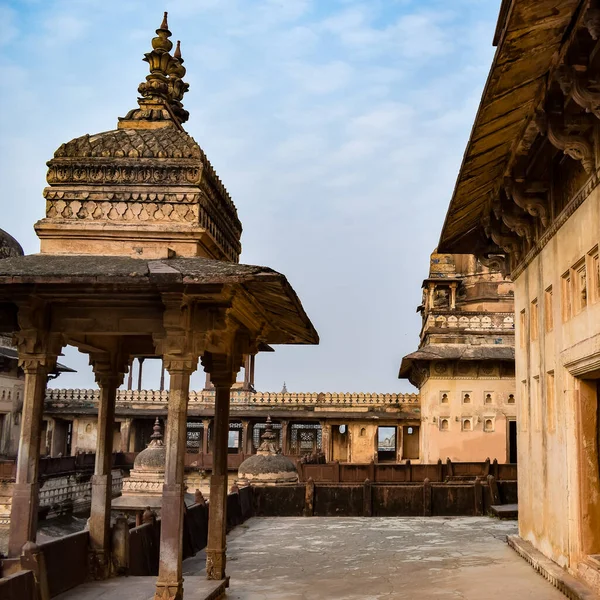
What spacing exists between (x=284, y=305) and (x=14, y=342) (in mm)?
2749

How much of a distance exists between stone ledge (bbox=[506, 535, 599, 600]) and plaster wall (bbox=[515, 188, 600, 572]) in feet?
0.41

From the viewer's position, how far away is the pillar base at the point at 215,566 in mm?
8641

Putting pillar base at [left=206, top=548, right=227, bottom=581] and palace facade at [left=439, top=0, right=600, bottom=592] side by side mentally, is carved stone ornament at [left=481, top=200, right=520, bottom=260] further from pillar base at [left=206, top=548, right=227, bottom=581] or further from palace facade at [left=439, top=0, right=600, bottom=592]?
pillar base at [left=206, top=548, right=227, bottom=581]

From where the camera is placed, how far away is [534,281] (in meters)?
10.7

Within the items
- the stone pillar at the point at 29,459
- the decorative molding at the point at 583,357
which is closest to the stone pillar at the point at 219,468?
the stone pillar at the point at 29,459

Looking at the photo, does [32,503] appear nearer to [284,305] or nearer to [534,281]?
[284,305]

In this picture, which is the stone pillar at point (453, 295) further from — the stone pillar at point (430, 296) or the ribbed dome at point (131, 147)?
the ribbed dome at point (131, 147)

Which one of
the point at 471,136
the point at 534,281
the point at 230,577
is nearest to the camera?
the point at 471,136

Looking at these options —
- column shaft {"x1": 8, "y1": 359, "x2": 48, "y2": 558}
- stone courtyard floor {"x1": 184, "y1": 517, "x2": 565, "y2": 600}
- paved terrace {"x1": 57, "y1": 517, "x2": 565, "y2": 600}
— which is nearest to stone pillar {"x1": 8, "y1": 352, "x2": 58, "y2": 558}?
column shaft {"x1": 8, "y1": 359, "x2": 48, "y2": 558}

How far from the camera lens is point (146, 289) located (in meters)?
7.30

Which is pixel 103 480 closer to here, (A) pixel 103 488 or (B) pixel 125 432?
(A) pixel 103 488

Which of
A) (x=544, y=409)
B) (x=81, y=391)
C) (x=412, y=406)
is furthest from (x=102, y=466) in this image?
(x=81, y=391)

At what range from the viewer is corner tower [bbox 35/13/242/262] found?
28.3 feet

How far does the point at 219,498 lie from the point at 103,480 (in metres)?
1.47
